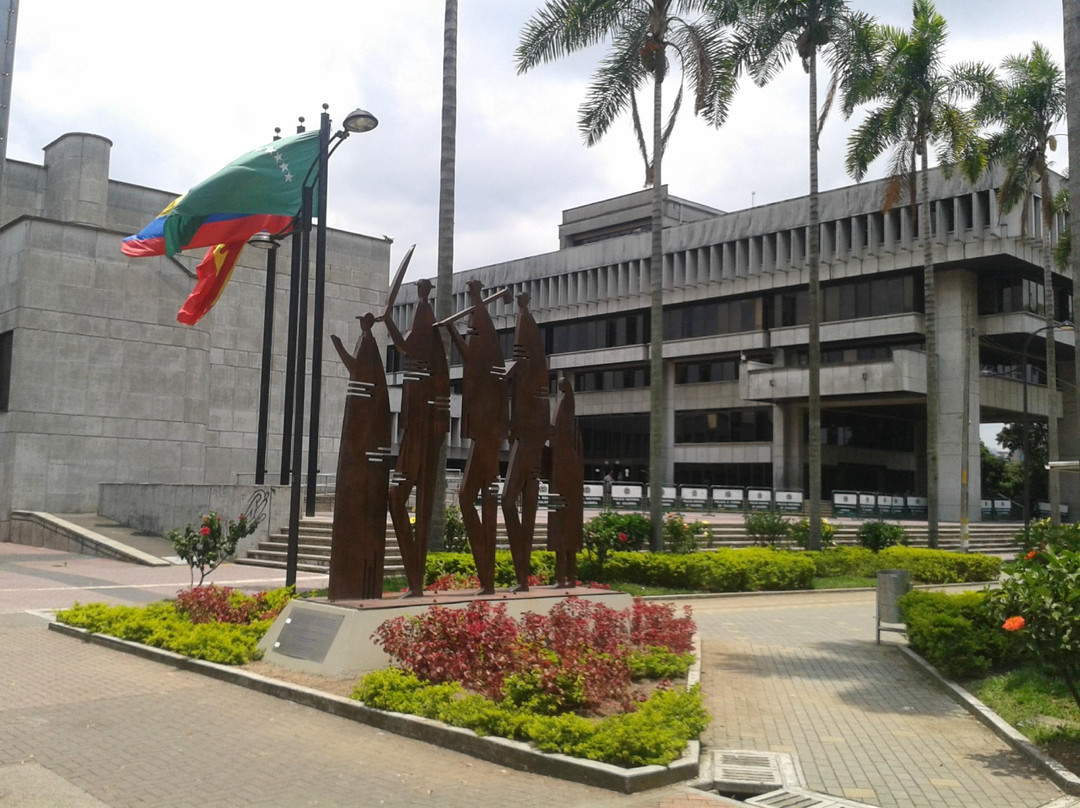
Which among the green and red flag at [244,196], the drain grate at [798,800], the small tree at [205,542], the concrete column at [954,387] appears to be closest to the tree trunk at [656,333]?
the green and red flag at [244,196]

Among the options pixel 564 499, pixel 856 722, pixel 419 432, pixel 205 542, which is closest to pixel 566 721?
pixel 856 722

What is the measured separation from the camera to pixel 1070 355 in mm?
56156

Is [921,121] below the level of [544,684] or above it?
above

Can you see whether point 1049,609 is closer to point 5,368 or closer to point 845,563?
point 845,563

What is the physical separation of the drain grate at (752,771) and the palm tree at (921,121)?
2254cm

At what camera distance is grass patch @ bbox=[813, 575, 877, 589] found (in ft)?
73.3

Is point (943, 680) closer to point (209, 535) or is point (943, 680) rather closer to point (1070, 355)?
point (209, 535)

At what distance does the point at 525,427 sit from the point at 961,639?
5.62 meters

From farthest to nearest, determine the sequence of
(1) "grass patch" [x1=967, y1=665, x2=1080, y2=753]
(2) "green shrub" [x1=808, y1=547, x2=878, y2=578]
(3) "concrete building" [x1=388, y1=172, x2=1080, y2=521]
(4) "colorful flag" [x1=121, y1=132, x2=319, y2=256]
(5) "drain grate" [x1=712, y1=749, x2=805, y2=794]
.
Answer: (3) "concrete building" [x1=388, y1=172, x2=1080, y2=521] < (2) "green shrub" [x1=808, y1=547, x2=878, y2=578] < (4) "colorful flag" [x1=121, y1=132, x2=319, y2=256] < (1) "grass patch" [x1=967, y1=665, x2=1080, y2=753] < (5) "drain grate" [x1=712, y1=749, x2=805, y2=794]

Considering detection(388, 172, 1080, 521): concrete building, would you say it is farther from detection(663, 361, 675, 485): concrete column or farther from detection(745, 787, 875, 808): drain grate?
detection(745, 787, 875, 808): drain grate

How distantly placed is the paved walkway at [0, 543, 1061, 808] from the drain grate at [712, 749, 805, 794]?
17 cm

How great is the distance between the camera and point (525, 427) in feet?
41.6

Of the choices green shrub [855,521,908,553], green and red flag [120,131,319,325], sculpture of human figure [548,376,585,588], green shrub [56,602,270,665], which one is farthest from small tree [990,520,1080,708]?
green shrub [855,521,908,553]

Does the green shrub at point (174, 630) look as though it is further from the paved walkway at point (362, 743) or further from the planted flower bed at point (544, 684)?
the planted flower bed at point (544, 684)
